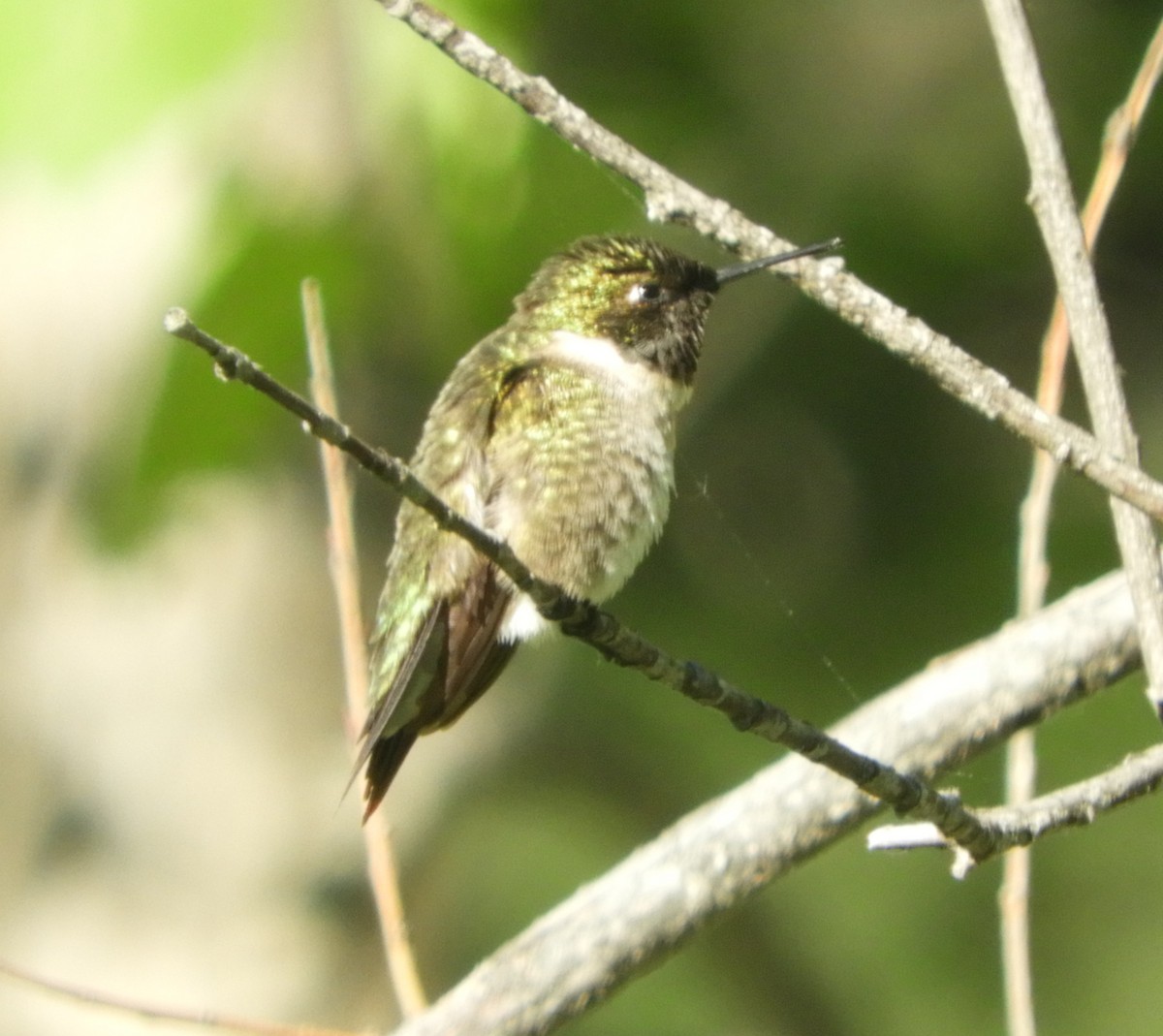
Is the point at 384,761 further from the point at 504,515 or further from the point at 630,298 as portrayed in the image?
the point at 630,298

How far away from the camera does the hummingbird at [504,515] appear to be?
254 cm

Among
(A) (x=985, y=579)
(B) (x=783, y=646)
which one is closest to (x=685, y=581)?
(B) (x=783, y=646)

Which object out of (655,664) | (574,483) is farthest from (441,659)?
(655,664)

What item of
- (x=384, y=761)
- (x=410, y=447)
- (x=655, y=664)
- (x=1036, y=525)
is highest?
(x=410, y=447)

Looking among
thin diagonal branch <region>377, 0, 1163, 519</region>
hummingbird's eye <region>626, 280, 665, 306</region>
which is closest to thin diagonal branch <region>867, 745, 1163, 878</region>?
thin diagonal branch <region>377, 0, 1163, 519</region>

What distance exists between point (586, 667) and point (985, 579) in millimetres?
1438

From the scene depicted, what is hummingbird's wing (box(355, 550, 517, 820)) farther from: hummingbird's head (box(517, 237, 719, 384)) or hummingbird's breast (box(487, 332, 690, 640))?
hummingbird's head (box(517, 237, 719, 384))

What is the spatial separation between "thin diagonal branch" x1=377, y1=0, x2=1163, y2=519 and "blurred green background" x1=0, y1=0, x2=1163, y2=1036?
2.42 ft

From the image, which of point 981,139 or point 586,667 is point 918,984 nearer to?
point 586,667

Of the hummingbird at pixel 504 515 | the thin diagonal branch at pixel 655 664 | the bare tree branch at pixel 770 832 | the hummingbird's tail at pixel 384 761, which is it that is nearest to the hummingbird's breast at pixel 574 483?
the hummingbird at pixel 504 515

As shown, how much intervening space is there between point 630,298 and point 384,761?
981mm

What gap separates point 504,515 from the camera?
8.52ft

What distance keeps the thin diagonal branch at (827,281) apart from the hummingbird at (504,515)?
759mm

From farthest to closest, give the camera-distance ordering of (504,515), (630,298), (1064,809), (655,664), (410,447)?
(410,447), (630,298), (504,515), (655,664), (1064,809)
